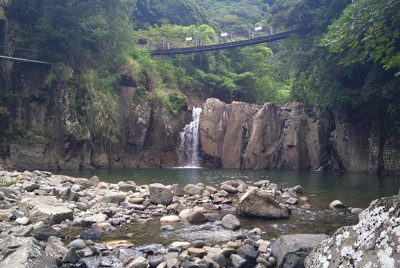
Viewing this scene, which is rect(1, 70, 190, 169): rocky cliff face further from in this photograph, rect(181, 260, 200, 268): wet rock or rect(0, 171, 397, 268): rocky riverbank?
rect(181, 260, 200, 268): wet rock

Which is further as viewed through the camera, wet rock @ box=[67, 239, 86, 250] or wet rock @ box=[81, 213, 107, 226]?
wet rock @ box=[81, 213, 107, 226]

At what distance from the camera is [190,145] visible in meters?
26.5

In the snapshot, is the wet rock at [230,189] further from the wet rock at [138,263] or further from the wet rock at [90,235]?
the wet rock at [138,263]

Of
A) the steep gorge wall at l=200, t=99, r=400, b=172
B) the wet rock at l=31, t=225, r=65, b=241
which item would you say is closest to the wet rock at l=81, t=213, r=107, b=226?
the wet rock at l=31, t=225, r=65, b=241

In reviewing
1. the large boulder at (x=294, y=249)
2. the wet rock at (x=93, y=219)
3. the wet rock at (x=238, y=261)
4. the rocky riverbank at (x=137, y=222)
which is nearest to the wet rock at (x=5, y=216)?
the rocky riverbank at (x=137, y=222)

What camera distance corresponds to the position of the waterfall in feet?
85.5

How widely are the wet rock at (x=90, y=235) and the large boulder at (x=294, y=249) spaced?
9.02 feet

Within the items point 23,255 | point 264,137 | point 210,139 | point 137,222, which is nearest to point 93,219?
point 137,222

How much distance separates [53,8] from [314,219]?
20268 mm

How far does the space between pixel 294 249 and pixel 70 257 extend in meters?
2.70

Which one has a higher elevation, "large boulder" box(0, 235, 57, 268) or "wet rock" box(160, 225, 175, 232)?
"large boulder" box(0, 235, 57, 268)

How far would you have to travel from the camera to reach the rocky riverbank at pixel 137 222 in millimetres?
4520

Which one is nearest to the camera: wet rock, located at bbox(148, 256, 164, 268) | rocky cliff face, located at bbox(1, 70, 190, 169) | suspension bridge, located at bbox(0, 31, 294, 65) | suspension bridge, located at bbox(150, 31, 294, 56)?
wet rock, located at bbox(148, 256, 164, 268)

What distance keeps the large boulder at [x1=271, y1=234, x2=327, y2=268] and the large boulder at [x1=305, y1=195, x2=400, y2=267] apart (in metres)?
0.83
